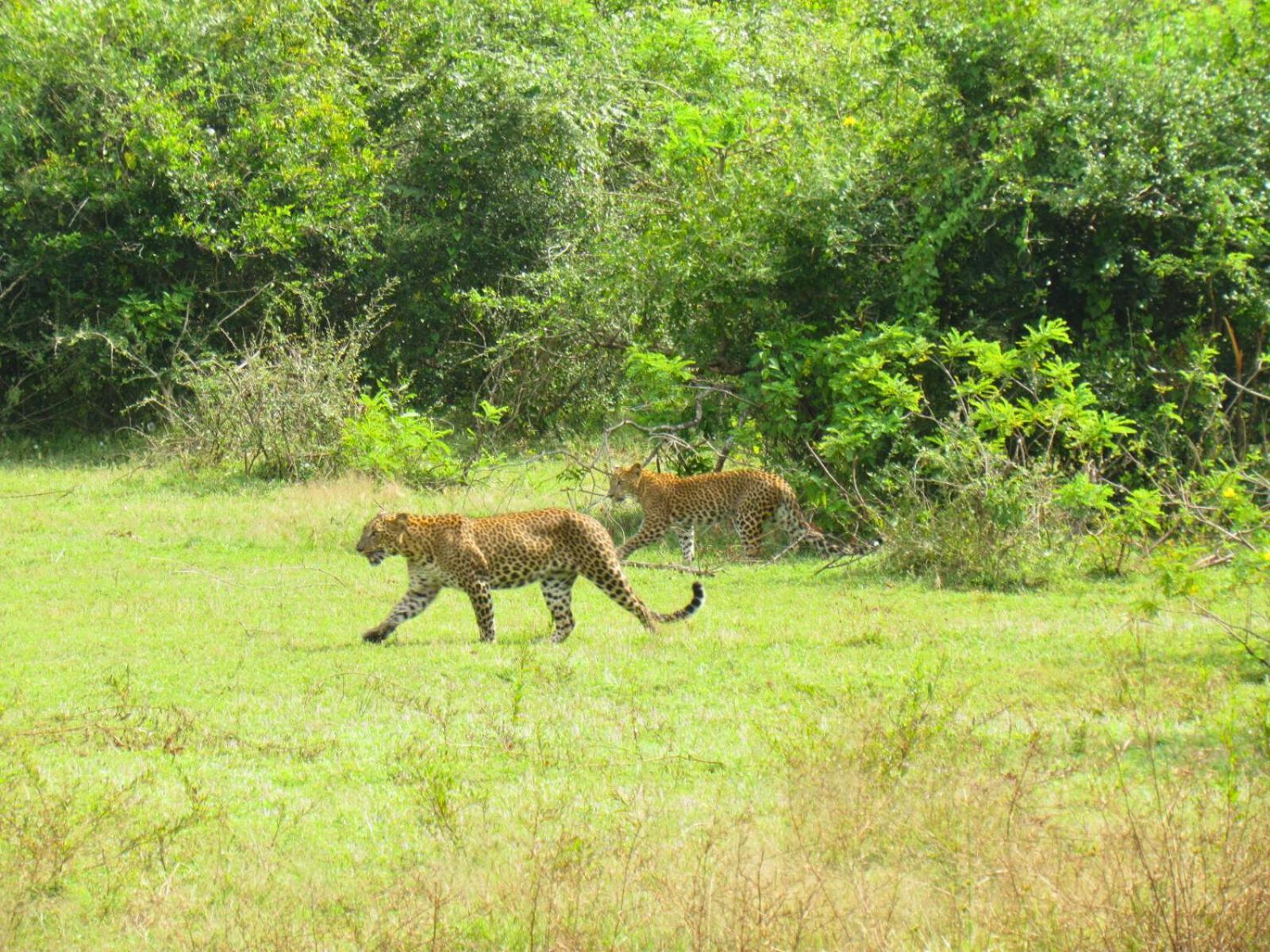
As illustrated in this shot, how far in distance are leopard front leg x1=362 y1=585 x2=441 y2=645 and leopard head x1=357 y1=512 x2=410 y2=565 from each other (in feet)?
1.18

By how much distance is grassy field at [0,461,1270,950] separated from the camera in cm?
633

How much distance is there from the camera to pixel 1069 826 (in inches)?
288

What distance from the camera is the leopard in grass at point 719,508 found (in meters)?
16.2

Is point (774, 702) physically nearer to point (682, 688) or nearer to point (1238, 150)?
point (682, 688)

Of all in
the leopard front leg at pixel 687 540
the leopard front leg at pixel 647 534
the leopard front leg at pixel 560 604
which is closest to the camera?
the leopard front leg at pixel 560 604

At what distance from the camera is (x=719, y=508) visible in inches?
648

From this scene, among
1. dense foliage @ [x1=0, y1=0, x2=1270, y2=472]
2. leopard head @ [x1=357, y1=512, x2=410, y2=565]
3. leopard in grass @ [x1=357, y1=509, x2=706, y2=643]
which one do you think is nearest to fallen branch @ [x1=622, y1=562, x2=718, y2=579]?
dense foliage @ [x1=0, y1=0, x2=1270, y2=472]

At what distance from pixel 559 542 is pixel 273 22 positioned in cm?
1510

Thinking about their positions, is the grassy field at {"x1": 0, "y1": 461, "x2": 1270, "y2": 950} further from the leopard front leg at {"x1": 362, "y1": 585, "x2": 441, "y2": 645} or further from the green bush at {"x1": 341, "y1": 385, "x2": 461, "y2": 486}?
the green bush at {"x1": 341, "y1": 385, "x2": 461, "y2": 486}

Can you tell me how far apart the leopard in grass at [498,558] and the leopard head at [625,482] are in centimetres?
488

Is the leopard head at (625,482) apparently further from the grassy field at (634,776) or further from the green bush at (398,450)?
the grassy field at (634,776)

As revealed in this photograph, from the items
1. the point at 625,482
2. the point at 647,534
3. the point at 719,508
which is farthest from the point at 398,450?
the point at 719,508

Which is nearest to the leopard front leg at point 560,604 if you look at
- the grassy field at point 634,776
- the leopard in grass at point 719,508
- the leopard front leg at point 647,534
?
the grassy field at point 634,776

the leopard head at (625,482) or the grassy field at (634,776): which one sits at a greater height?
the grassy field at (634,776)
